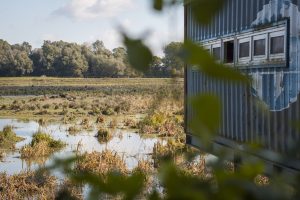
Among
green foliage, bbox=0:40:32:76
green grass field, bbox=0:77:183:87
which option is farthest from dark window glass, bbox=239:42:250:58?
green foliage, bbox=0:40:32:76

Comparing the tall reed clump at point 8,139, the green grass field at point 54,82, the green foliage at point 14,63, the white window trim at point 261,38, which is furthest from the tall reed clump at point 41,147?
the green foliage at point 14,63

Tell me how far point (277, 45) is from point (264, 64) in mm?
371

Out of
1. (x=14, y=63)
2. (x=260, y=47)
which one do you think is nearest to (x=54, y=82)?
(x=14, y=63)

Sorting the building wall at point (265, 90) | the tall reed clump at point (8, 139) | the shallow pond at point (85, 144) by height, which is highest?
the building wall at point (265, 90)

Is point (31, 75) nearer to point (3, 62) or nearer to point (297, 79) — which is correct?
point (3, 62)

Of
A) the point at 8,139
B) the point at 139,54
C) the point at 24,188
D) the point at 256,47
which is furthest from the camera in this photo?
the point at 8,139

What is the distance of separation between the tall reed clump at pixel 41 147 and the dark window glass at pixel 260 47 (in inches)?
526

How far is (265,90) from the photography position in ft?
22.0

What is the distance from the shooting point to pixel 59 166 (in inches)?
36.5

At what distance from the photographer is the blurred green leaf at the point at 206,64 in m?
0.66

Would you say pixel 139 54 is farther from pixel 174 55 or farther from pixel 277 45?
pixel 277 45

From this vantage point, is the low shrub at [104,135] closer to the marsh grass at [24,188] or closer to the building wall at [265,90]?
the marsh grass at [24,188]

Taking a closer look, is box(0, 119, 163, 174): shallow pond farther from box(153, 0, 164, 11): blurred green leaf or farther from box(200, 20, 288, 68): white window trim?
box(153, 0, 164, 11): blurred green leaf

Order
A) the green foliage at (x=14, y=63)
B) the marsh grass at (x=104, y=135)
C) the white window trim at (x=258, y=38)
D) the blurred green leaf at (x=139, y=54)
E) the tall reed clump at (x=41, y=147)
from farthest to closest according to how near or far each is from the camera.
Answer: the green foliage at (x=14, y=63) < the marsh grass at (x=104, y=135) < the tall reed clump at (x=41, y=147) < the white window trim at (x=258, y=38) < the blurred green leaf at (x=139, y=54)
